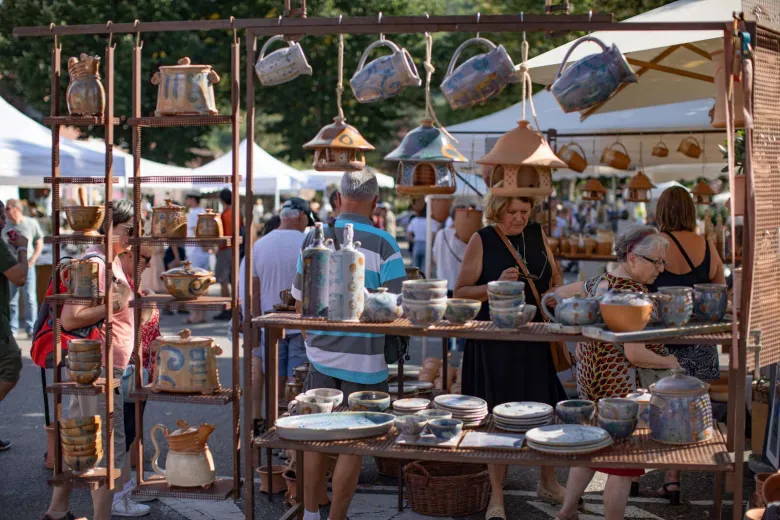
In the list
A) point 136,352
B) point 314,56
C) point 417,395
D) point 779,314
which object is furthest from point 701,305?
point 314,56

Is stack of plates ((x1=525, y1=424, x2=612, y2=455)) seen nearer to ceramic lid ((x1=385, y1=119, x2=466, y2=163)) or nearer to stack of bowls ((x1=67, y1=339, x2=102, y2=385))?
ceramic lid ((x1=385, y1=119, x2=466, y2=163))

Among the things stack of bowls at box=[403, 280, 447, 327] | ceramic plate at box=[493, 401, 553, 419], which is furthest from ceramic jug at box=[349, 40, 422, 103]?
ceramic plate at box=[493, 401, 553, 419]

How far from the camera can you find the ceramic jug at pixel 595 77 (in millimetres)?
3543

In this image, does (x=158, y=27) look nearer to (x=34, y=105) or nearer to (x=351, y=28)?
(x=351, y=28)

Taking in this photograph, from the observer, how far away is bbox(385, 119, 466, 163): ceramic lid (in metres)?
4.05

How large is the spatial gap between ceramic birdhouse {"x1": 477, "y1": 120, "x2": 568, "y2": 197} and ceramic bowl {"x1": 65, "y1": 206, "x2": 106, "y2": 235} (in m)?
2.05

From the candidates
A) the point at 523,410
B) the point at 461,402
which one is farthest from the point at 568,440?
the point at 461,402

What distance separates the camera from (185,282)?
4.22 m

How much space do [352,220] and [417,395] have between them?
1.48m

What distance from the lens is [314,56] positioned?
21844mm

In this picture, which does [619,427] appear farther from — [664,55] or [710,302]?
[664,55]

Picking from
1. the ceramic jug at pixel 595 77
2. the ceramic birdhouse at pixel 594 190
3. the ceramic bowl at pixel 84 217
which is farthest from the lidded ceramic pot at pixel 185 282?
the ceramic birdhouse at pixel 594 190

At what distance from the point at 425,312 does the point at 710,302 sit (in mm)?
1210

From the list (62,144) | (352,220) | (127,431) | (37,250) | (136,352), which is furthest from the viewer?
(37,250)
